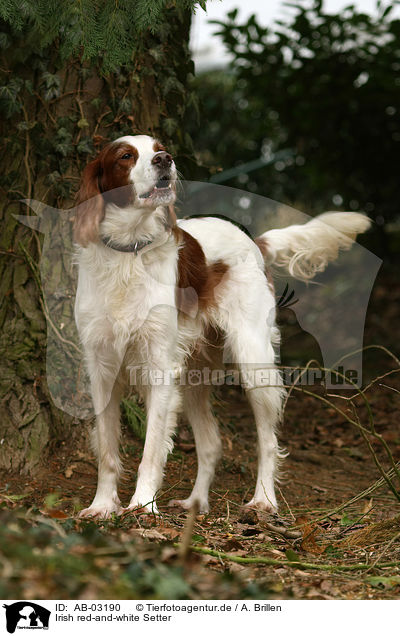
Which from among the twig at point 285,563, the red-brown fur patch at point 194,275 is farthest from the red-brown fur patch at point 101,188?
the twig at point 285,563

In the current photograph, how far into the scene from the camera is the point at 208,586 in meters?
2.00

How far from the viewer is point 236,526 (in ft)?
11.1

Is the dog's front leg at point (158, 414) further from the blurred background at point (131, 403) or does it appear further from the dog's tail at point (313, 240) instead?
the dog's tail at point (313, 240)

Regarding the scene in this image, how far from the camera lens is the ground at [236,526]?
1.92m

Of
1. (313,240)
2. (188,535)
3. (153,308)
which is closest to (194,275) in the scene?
(153,308)

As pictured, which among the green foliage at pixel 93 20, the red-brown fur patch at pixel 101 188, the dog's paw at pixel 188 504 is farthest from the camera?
the dog's paw at pixel 188 504

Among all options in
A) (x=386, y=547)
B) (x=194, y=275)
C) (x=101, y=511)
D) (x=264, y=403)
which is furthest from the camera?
(x=264, y=403)

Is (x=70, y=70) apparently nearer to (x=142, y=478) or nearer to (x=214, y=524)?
(x=142, y=478)

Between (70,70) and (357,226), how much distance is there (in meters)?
1.91

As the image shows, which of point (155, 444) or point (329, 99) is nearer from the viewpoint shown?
point (155, 444)

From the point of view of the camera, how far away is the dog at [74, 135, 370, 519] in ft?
11.5

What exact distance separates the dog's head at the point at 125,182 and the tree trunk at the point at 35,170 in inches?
22.1

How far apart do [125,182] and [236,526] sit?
5.61 feet

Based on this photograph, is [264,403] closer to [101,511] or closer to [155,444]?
[155,444]
